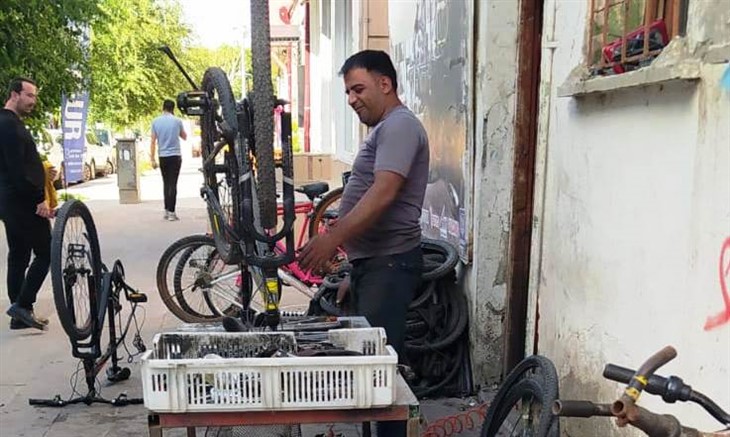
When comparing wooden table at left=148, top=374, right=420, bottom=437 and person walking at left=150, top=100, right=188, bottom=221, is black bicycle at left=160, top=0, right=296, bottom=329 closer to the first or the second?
wooden table at left=148, top=374, right=420, bottom=437

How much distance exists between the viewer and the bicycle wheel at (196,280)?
6352 millimetres

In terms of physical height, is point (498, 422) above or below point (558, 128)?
below

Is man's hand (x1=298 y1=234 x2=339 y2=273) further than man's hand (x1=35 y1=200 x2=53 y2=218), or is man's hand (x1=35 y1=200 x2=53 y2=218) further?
man's hand (x1=35 y1=200 x2=53 y2=218)

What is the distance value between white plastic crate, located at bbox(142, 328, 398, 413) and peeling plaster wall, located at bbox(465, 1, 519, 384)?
2428 millimetres

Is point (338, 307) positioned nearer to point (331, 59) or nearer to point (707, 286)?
point (707, 286)

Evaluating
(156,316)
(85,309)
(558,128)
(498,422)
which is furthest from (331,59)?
(498,422)

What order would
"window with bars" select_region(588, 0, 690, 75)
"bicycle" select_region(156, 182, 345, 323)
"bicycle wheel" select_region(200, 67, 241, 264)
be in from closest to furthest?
"window with bars" select_region(588, 0, 690, 75) → "bicycle wheel" select_region(200, 67, 241, 264) → "bicycle" select_region(156, 182, 345, 323)

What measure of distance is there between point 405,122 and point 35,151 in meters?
3.98

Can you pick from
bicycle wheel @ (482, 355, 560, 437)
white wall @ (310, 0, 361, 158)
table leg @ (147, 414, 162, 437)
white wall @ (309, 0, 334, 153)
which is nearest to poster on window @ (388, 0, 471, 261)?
bicycle wheel @ (482, 355, 560, 437)

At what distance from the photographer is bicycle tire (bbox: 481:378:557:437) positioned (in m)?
2.54

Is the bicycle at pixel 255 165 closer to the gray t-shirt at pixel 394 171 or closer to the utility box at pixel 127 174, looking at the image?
the gray t-shirt at pixel 394 171

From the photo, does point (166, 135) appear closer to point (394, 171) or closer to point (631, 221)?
point (394, 171)

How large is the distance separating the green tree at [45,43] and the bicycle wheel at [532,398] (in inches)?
289

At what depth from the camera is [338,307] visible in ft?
15.6
